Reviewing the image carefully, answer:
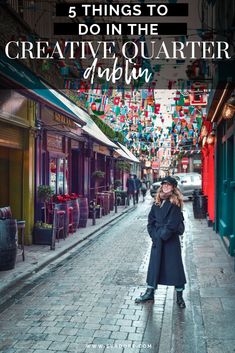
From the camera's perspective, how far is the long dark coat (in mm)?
6250

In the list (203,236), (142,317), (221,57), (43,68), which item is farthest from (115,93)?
(142,317)

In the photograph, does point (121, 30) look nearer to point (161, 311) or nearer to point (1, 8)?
point (1, 8)

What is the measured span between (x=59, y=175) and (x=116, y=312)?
969 centimetres

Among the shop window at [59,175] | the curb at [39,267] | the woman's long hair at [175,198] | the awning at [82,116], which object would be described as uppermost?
the awning at [82,116]

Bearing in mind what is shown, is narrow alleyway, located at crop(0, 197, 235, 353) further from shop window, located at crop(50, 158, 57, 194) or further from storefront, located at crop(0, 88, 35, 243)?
shop window, located at crop(50, 158, 57, 194)

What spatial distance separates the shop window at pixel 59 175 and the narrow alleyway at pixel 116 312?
16.3 ft

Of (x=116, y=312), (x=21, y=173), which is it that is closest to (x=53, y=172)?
(x=21, y=173)

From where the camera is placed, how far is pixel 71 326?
217 inches

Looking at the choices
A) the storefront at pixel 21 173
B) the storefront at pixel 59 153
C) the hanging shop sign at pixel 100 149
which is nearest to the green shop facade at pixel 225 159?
the storefront at pixel 59 153

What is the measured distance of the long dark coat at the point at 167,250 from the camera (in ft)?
20.5

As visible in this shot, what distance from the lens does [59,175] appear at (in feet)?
50.4

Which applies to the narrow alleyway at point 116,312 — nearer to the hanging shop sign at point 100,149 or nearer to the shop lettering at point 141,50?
the shop lettering at point 141,50

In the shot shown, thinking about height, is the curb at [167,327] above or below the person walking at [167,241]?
below

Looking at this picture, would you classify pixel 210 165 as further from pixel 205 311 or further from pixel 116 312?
pixel 116 312
